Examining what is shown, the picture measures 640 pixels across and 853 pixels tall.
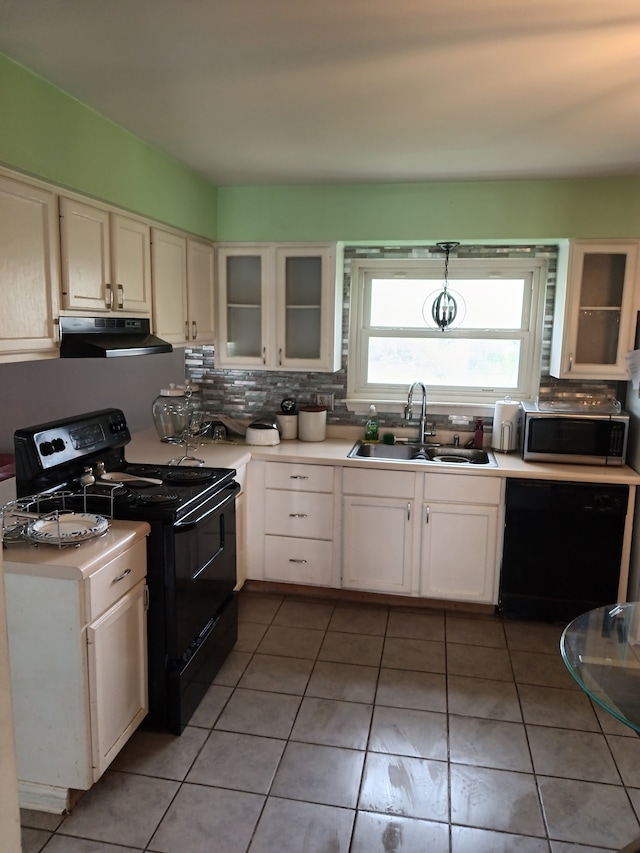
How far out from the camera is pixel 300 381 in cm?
399

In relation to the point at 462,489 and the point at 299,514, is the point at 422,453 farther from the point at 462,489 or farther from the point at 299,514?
the point at 299,514

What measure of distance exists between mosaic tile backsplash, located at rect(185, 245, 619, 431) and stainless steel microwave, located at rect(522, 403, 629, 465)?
44 centimetres

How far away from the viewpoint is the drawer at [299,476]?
3.42 metres

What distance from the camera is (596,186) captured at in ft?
10.7

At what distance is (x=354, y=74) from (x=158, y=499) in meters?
1.62

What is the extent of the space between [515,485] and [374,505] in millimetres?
748

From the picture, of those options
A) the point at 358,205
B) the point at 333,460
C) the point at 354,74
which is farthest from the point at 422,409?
the point at 354,74

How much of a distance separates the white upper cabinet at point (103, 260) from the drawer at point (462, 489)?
1.70 meters

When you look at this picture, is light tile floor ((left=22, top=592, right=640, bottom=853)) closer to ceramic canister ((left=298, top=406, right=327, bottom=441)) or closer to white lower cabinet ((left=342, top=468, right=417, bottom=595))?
white lower cabinet ((left=342, top=468, right=417, bottom=595))

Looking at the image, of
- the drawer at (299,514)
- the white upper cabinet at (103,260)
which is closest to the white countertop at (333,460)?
the drawer at (299,514)

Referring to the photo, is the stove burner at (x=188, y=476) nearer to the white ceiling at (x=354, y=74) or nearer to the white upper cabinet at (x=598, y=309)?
the white ceiling at (x=354, y=74)

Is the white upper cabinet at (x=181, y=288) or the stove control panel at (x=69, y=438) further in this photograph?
the white upper cabinet at (x=181, y=288)

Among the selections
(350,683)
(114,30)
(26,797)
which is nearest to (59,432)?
(26,797)

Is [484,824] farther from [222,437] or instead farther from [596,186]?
[596,186]
